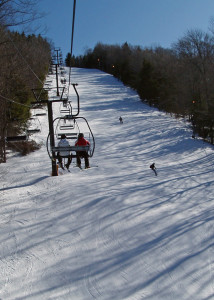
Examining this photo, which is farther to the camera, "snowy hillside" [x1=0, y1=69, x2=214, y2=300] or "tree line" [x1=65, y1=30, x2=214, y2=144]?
"tree line" [x1=65, y1=30, x2=214, y2=144]

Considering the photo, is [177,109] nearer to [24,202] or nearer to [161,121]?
[161,121]

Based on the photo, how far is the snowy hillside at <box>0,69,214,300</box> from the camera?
662cm

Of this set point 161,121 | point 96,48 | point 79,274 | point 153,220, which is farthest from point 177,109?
point 96,48

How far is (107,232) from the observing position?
29.2 ft

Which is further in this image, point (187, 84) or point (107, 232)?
point (187, 84)

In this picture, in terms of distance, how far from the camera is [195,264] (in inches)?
298

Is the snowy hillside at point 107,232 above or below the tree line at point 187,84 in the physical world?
below

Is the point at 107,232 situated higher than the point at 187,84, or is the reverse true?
the point at 187,84

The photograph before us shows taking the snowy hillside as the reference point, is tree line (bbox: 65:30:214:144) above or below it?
above

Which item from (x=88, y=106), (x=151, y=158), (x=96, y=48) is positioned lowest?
(x=151, y=158)

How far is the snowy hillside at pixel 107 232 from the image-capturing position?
6.62m

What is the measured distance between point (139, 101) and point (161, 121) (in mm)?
15947

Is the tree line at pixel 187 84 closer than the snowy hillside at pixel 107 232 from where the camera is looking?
No

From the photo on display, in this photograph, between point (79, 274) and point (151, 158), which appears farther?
point (151, 158)
